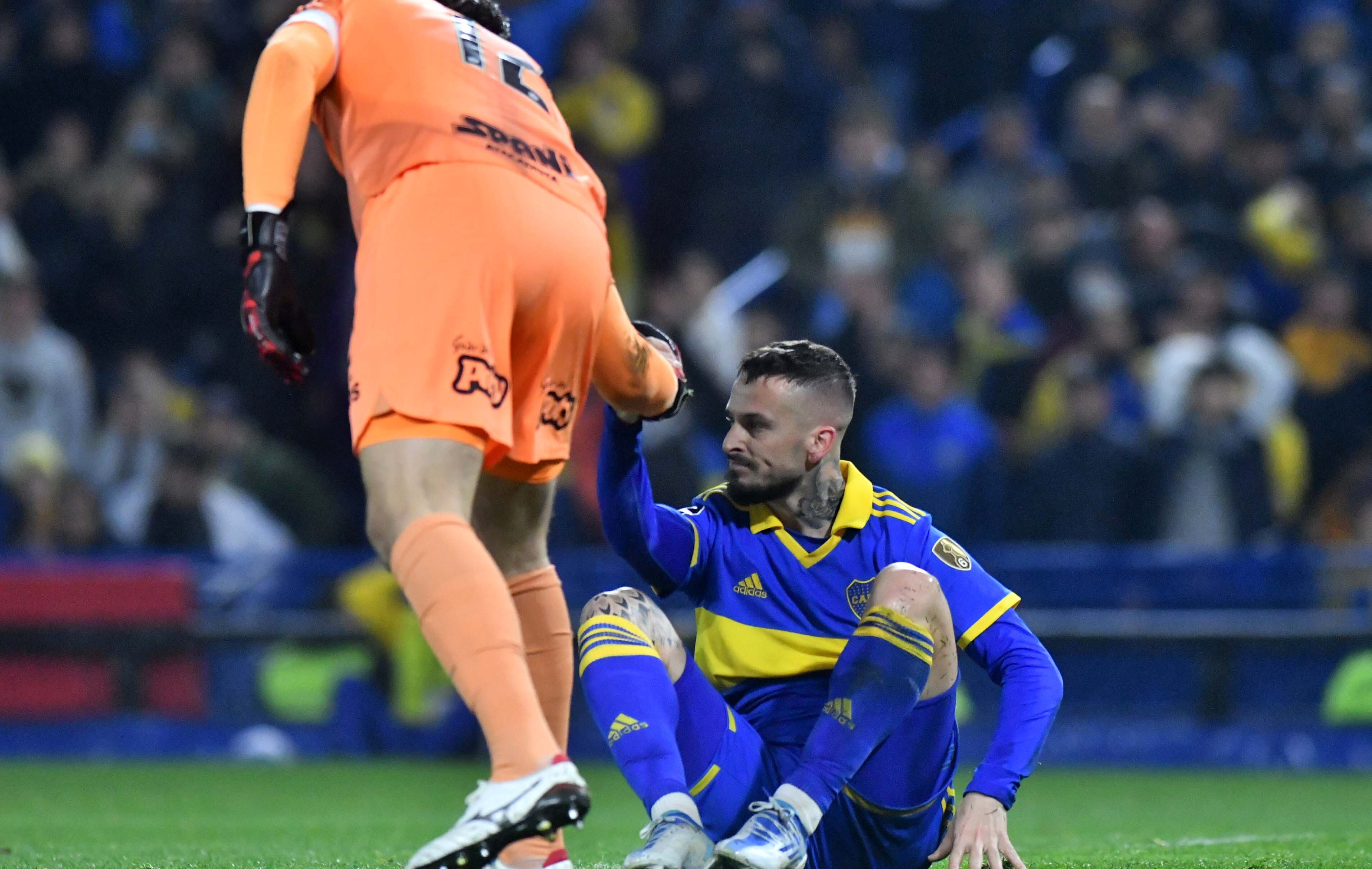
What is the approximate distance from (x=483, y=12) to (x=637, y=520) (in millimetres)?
1088

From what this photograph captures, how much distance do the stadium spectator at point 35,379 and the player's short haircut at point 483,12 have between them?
6.70 m

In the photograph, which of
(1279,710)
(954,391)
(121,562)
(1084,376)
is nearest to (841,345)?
(954,391)

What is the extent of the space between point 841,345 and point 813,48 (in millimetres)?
2982

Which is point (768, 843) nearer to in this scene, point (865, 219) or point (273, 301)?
point (273, 301)

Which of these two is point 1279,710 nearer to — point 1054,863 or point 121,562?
point 1054,863

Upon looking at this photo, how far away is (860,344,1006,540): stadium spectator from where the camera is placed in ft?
30.1

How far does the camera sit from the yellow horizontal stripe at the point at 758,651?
11.8 feet

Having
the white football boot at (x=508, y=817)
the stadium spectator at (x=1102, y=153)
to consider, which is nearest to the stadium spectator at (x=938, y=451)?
the stadium spectator at (x=1102, y=153)

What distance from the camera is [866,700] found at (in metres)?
3.26

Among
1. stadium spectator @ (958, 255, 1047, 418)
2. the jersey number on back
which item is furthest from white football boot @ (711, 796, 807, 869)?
stadium spectator @ (958, 255, 1047, 418)

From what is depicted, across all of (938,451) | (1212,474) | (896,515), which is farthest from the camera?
(938,451)

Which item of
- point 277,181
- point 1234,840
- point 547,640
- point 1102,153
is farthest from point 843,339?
point 277,181

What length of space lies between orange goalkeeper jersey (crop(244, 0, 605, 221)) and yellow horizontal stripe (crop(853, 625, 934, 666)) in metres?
0.96

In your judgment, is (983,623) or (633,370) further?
(983,623)
